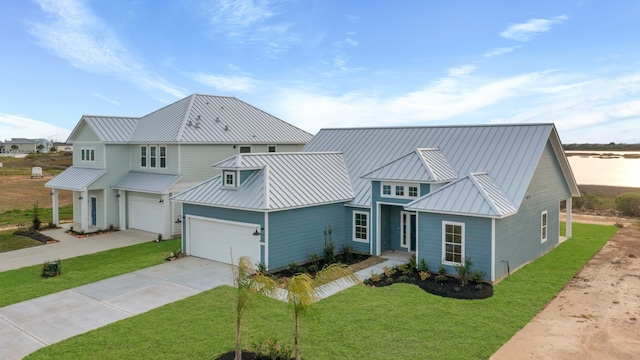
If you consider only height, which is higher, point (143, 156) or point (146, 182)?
point (143, 156)

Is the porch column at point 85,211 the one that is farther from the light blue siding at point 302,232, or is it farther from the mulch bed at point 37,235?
the light blue siding at point 302,232

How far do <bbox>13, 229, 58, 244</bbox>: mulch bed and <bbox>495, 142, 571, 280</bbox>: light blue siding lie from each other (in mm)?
20552

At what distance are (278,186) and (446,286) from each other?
7.09 meters

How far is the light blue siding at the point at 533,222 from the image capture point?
15.3m

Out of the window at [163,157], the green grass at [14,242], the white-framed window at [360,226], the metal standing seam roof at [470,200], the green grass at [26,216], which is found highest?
the window at [163,157]

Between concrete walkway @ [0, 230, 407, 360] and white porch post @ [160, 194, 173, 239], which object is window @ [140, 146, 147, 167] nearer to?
white porch post @ [160, 194, 173, 239]

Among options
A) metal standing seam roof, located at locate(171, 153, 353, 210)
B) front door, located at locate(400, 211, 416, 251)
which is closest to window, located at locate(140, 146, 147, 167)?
metal standing seam roof, located at locate(171, 153, 353, 210)

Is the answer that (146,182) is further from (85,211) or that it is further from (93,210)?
(93,210)

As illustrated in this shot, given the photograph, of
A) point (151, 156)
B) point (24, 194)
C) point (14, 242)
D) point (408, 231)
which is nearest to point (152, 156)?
point (151, 156)

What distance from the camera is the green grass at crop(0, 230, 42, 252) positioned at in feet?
70.9

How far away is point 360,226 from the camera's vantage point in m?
19.3

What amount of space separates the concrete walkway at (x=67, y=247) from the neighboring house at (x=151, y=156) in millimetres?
1032

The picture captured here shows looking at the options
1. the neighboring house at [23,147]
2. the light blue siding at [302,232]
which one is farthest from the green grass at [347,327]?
the neighboring house at [23,147]

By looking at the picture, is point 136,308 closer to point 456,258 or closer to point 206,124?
point 456,258
